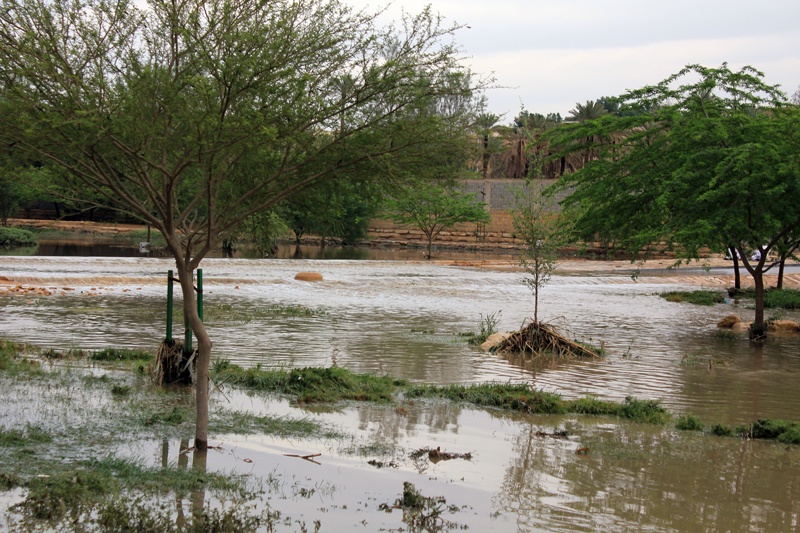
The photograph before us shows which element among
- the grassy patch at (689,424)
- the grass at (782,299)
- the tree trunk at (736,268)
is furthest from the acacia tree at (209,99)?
the grass at (782,299)

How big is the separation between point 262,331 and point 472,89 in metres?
11.3

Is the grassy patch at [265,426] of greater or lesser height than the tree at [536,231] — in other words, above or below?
below

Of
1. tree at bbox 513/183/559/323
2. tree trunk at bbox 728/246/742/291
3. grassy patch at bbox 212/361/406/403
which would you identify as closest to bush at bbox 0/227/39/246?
tree trunk at bbox 728/246/742/291

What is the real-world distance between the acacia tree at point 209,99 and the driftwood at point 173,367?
2.62m

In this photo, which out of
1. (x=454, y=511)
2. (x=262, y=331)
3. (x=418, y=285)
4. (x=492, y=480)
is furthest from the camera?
(x=418, y=285)

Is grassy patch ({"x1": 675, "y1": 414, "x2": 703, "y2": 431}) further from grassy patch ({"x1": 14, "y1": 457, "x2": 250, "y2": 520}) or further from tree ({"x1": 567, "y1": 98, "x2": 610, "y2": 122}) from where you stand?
tree ({"x1": 567, "y1": 98, "x2": 610, "y2": 122})

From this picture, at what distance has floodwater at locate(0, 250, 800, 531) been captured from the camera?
7539 mm

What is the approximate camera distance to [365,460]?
8711mm

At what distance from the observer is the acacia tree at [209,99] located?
26.2 ft

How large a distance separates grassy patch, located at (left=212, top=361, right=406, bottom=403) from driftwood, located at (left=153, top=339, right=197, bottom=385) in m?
0.54

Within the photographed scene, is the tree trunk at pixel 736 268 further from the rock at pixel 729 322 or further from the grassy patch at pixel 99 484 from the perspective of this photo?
the grassy patch at pixel 99 484

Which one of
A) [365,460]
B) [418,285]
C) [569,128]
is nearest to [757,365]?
[569,128]

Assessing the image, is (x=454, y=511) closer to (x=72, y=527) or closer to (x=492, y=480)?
(x=492, y=480)

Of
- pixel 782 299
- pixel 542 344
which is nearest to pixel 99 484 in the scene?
pixel 542 344
